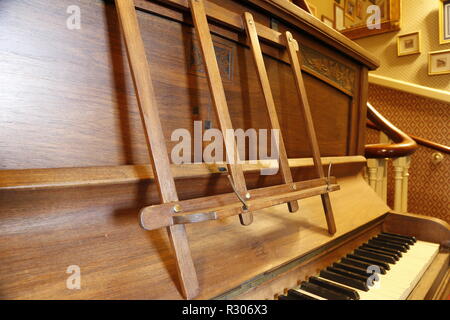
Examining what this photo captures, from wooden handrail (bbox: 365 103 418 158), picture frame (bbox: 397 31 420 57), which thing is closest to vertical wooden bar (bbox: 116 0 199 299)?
wooden handrail (bbox: 365 103 418 158)

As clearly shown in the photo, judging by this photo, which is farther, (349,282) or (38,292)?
(349,282)

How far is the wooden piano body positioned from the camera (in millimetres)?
569

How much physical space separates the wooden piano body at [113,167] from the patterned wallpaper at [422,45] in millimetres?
3354

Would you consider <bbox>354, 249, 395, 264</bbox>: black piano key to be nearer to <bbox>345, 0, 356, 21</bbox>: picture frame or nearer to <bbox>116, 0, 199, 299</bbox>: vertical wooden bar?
<bbox>116, 0, 199, 299</bbox>: vertical wooden bar

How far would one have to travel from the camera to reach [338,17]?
3.73 meters

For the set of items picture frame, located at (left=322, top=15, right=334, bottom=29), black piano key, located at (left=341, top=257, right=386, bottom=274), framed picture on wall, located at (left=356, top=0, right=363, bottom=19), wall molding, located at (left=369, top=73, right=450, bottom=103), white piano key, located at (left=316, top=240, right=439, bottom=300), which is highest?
framed picture on wall, located at (left=356, top=0, right=363, bottom=19)

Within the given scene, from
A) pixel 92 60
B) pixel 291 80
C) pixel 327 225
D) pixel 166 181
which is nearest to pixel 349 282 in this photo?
pixel 327 225

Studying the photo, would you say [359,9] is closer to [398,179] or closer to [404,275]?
[398,179]

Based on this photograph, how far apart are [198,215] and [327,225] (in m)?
0.67

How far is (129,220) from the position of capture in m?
0.70

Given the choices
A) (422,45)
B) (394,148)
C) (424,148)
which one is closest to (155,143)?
(394,148)

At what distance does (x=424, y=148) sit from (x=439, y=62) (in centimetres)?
116

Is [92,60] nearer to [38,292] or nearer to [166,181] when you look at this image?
[166,181]

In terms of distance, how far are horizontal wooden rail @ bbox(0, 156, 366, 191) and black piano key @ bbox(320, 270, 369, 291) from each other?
471mm
